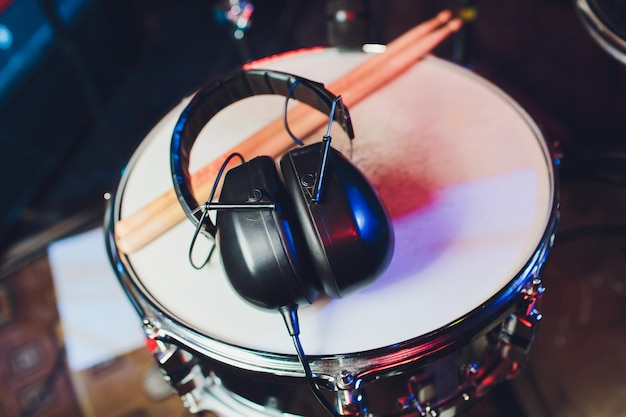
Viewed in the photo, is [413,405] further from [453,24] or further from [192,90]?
[192,90]

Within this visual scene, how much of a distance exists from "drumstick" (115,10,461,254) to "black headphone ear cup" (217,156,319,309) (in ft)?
0.54

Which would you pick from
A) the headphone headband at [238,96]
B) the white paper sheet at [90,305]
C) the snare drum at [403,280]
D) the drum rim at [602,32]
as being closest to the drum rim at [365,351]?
the snare drum at [403,280]

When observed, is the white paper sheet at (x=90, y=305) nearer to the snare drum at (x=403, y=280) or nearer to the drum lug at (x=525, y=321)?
the snare drum at (x=403, y=280)

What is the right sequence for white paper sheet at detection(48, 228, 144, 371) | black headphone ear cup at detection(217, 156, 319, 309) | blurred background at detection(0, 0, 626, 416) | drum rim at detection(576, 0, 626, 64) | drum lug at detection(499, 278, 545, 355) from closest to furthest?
1. black headphone ear cup at detection(217, 156, 319, 309)
2. drum lug at detection(499, 278, 545, 355)
3. drum rim at detection(576, 0, 626, 64)
4. blurred background at detection(0, 0, 626, 416)
5. white paper sheet at detection(48, 228, 144, 371)

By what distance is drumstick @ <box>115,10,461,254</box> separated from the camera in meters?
0.70

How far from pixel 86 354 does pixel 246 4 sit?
91 cm

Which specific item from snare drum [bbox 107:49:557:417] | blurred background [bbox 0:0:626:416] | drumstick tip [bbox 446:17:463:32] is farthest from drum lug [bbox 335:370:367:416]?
drumstick tip [bbox 446:17:463:32]

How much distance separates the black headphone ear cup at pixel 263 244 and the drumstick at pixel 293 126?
0.54ft

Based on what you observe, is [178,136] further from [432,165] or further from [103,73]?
[103,73]

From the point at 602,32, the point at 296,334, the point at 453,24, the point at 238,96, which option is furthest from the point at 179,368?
the point at 602,32

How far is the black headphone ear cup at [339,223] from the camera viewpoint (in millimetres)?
524

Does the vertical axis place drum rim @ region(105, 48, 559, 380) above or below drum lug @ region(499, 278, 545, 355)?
above

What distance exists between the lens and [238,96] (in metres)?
0.69

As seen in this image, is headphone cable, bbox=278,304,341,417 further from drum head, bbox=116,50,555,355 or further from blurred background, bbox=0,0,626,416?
blurred background, bbox=0,0,626,416
